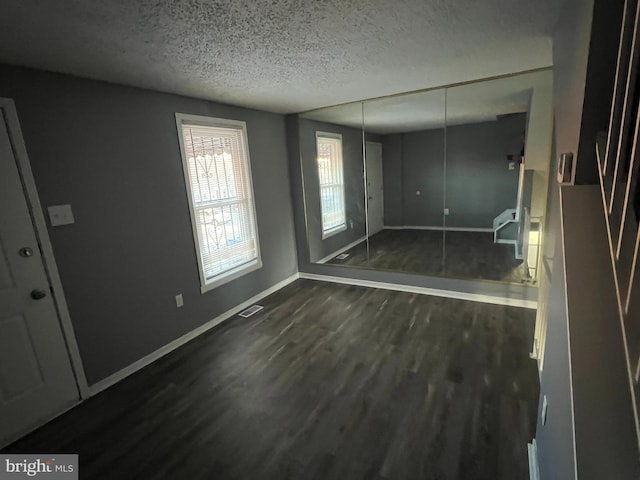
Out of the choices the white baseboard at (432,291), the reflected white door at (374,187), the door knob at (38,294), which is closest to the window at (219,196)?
the white baseboard at (432,291)

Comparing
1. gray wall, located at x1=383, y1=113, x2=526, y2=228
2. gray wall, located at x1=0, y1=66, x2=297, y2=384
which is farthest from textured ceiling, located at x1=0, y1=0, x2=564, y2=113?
gray wall, located at x1=383, y1=113, x2=526, y2=228

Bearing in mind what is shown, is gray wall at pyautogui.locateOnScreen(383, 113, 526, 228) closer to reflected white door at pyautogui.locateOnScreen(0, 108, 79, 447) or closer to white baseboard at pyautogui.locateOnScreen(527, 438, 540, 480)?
white baseboard at pyautogui.locateOnScreen(527, 438, 540, 480)

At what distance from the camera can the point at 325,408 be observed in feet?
6.71

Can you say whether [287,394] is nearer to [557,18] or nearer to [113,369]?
[113,369]

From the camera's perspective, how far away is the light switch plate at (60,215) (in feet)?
6.72

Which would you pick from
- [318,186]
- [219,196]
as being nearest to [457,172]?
[318,186]

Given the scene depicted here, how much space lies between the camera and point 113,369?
241cm

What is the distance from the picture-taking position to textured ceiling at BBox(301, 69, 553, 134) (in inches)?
115

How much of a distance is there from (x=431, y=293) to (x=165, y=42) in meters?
3.48

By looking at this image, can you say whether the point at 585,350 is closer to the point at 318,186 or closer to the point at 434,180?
the point at 318,186

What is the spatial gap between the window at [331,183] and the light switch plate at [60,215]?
9.70 feet

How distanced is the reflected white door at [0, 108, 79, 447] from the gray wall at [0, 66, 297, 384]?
0.12 metres

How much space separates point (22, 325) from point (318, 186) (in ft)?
11.0

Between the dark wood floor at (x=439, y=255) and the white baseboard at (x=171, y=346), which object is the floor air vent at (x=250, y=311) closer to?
the white baseboard at (x=171, y=346)
